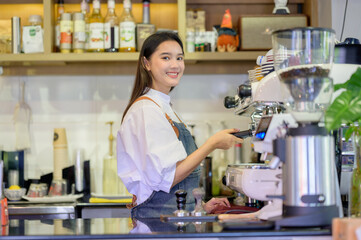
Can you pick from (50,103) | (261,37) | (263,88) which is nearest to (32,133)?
(50,103)

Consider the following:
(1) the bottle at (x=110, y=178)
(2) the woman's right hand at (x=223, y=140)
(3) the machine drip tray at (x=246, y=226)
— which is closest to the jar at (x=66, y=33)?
(1) the bottle at (x=110, y=178)

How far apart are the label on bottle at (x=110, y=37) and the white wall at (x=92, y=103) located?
327 millimetres

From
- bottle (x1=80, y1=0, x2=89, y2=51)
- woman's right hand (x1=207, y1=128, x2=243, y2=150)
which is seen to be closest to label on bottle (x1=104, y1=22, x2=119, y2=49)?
bottle (x1=80, y1=0, x2=89, y2=51)

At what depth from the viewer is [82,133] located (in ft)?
12.2

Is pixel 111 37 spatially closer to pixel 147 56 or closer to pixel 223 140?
pixel 147 56

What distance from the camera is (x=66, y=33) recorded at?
3.42m

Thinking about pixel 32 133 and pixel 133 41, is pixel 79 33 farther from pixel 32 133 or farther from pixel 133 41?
pixel 32 133

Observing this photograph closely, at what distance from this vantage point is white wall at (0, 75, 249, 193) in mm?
3709

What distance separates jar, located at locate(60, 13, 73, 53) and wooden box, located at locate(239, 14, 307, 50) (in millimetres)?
988

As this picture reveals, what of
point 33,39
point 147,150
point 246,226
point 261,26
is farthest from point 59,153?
point 246,226

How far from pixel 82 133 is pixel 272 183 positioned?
7.00 ft

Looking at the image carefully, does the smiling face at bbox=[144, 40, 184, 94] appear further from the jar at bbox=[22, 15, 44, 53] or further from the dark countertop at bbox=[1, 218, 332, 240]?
the jar at bbox=[22, 15, 44, 53]

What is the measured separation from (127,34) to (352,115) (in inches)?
78.7

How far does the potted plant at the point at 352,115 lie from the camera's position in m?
1.58
